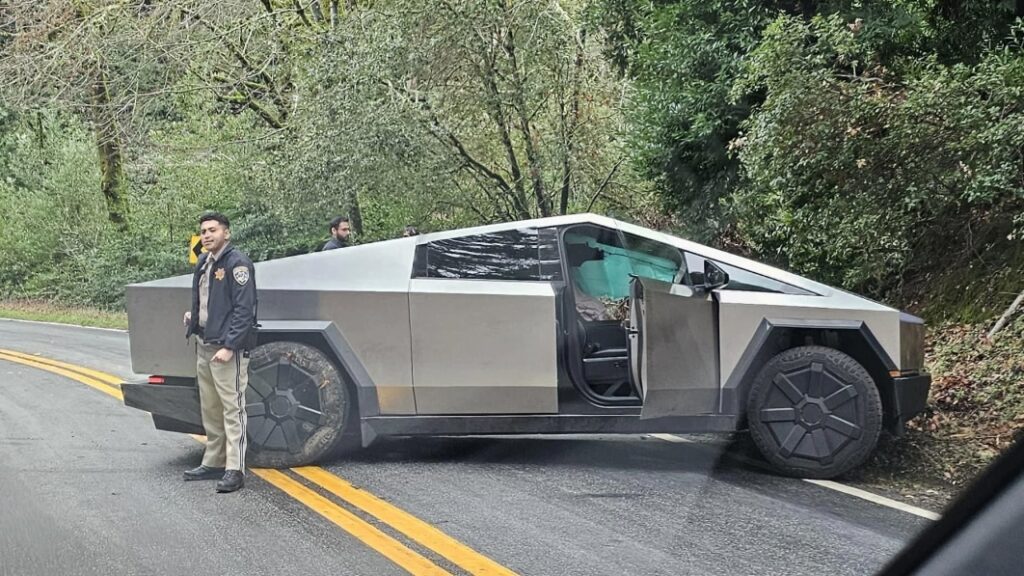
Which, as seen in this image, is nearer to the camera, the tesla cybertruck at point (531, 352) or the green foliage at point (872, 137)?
the tesla cybertruck at point (531, 352)

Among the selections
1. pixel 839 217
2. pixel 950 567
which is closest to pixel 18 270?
pixel 839 217

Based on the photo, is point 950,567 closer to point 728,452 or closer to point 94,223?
point 728,452

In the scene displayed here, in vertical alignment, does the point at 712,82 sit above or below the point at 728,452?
above

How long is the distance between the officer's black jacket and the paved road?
3.07 feet

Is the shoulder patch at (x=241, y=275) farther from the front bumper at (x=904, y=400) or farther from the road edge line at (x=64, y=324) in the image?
the road edge line at (x=64, y=324)

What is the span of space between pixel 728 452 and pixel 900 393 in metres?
1.42

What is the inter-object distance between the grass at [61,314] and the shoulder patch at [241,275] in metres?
16.1

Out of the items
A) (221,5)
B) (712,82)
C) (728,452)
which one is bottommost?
(728,452)

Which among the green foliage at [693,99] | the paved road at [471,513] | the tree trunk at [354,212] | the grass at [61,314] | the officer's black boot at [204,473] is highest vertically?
the green foliage at [693,99]

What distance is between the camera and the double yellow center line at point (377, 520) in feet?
16.1

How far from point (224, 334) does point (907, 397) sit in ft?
13.7

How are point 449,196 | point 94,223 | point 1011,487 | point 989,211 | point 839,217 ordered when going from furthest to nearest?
point 94,223 < point 449,196 < point 989,211 < point 839,217 < point 1011,487

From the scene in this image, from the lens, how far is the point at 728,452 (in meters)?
7.57

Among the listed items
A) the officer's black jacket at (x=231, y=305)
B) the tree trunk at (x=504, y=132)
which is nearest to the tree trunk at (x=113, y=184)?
the tree trunk at (x=504, y=132)
